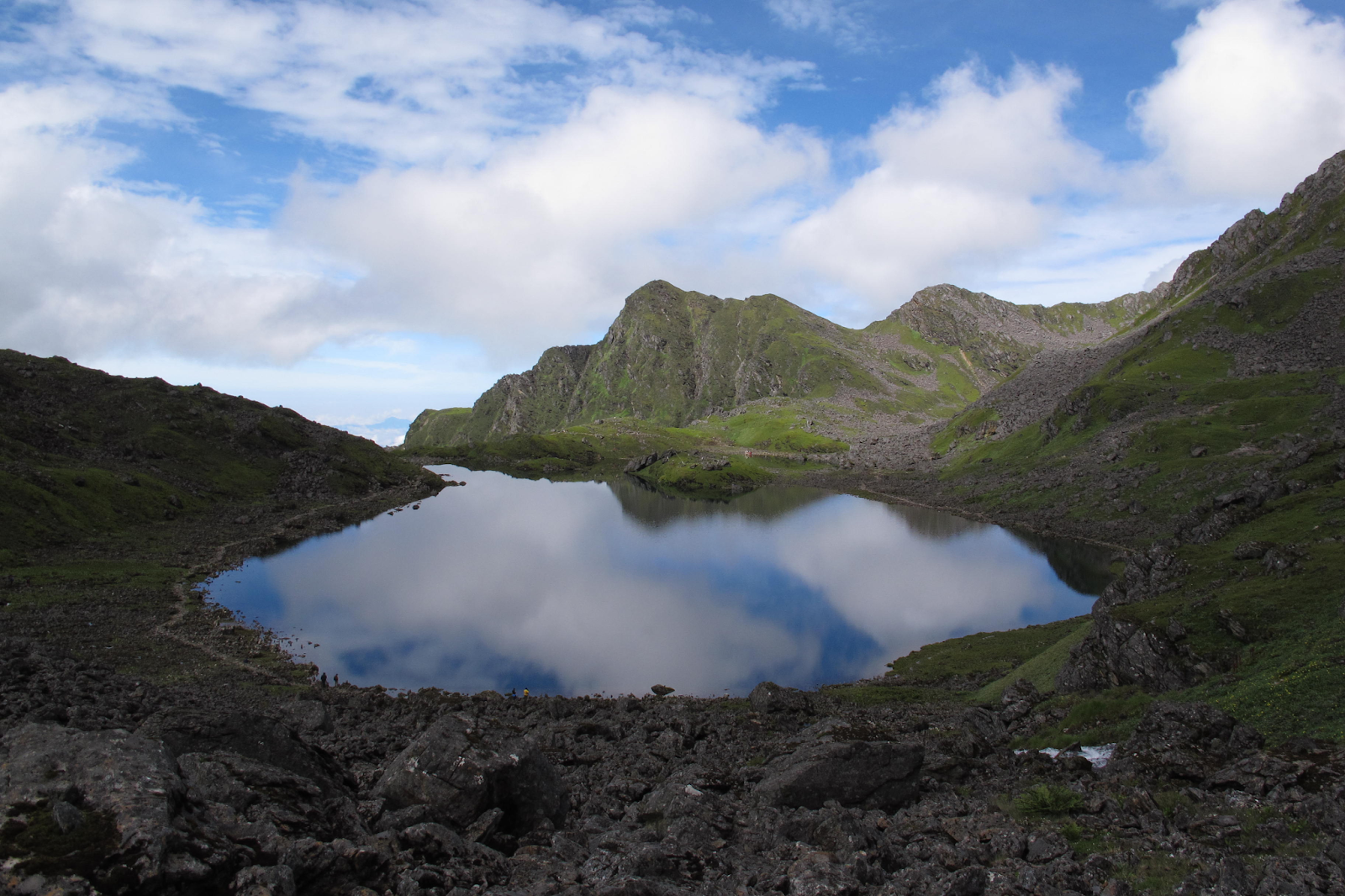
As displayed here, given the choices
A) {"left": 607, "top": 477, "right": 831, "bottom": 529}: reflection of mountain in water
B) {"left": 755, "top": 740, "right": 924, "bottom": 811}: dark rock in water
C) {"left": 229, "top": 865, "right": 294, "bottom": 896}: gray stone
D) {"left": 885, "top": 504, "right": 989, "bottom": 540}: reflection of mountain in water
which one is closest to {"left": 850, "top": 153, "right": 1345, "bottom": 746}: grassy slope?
{"left": 755, "top": 740, "right": 924, "bottom": 811}: dark rock in water

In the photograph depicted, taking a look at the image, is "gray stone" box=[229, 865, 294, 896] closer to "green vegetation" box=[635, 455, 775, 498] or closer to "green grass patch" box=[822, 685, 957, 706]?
"green grass patch" box=[822, 685, 957, 706]

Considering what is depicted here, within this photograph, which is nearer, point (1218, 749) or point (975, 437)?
point (1218, 749)

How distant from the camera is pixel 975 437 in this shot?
565 ft

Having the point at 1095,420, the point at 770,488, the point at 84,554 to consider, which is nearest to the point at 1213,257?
the point at 1095,420

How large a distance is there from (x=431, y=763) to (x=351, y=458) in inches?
5849

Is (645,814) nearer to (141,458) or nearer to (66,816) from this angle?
(66,816)

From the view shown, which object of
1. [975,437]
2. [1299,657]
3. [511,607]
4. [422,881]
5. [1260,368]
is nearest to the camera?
[422,881]

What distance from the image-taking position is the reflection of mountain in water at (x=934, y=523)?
338ft

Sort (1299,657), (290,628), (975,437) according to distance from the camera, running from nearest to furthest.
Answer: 1. (1299,657)
2. (290,628)
3. (975,437)

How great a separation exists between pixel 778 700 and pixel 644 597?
34947 millimetres

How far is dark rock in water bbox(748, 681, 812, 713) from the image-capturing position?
3659 cm

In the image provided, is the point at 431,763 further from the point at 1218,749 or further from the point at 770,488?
the point at 770,488

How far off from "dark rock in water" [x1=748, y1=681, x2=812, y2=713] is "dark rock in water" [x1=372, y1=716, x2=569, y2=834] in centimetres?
1846

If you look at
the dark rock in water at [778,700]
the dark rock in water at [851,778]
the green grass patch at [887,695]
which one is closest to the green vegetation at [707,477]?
the green grass patch at [887,695]
